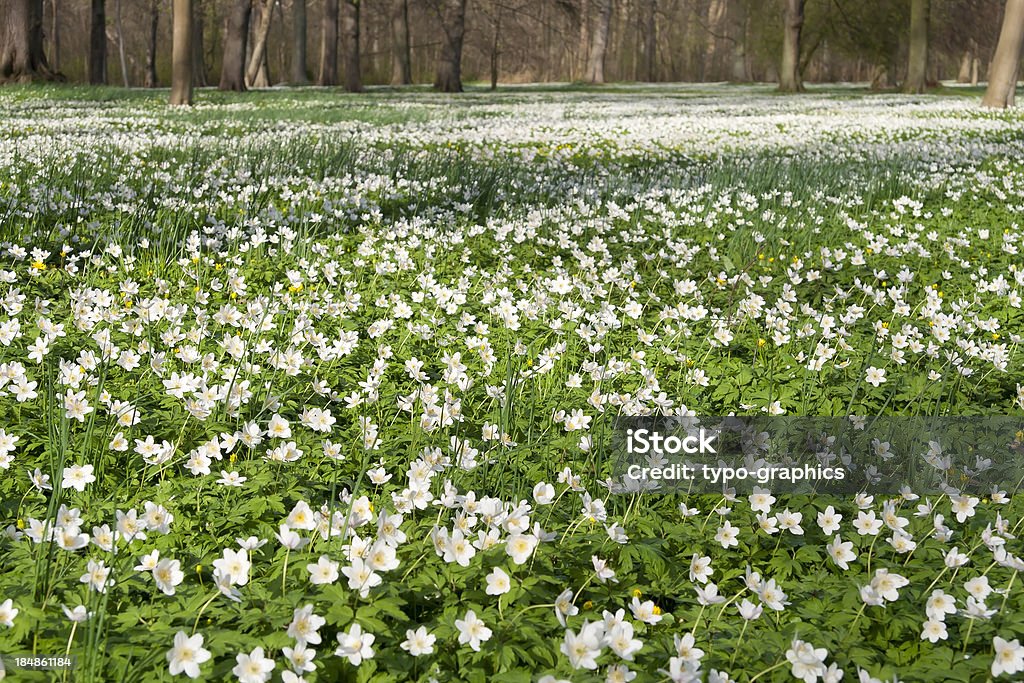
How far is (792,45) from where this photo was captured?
34.0m

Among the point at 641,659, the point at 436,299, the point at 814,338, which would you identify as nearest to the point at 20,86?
the point at 436,299

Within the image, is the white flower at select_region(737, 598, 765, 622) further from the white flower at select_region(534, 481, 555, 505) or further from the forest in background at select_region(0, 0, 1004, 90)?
the forest in background at select_region(0, 0, 1004, 90)

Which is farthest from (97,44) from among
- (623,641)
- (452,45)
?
(623,641)

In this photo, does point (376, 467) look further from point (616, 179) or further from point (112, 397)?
point (616, 179)

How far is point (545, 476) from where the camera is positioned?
2.90m

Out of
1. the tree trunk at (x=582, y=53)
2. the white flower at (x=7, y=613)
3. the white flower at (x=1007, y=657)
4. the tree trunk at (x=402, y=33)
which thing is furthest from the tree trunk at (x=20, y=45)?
the tree trunk at (x=582, y=53)

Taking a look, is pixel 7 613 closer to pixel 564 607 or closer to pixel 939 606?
pixel 564 607

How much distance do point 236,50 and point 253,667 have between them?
27.4 m

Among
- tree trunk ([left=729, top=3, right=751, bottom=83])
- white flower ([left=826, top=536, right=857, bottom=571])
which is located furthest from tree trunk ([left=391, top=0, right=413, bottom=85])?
white flower ([left=826, top=536, right=857, bottom=571])

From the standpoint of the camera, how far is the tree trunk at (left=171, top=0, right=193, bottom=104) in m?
15.4

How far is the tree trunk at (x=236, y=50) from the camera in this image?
82.3 feet

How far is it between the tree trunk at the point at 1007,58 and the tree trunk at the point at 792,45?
40.6ft

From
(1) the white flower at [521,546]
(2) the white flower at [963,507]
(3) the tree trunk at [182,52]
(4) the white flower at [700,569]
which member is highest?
(3) the tree trunk at [182,52]

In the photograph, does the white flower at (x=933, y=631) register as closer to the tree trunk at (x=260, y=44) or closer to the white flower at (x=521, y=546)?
the white flower at (x=521, y=546)
